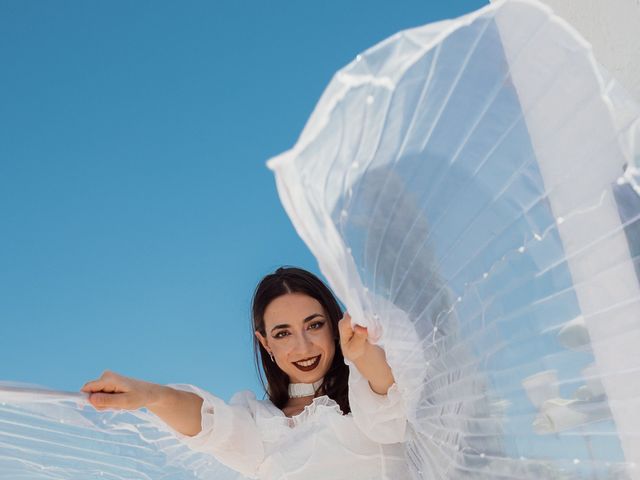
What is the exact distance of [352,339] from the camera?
1766 millimetres

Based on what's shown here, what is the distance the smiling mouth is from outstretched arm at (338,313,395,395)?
1.33 feet

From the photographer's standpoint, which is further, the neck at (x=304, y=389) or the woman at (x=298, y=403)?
the neck at (x=304, y=389)

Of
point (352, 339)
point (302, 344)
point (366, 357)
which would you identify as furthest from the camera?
point (302, 344)

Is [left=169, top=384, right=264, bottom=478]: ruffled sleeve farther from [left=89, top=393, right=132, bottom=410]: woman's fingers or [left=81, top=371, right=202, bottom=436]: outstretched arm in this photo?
[left=89, top=393, right=132, bottom=410]: woman's fingers

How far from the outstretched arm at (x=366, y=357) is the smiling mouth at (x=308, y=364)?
0.41 metres

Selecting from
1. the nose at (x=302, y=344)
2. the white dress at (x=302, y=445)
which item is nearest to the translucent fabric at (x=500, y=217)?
the white dress at (x=302, y=445)

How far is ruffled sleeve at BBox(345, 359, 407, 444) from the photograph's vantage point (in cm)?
196

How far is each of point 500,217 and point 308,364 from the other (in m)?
0.93

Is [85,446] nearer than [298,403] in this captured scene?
Yes

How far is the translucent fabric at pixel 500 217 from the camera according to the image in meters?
1.42

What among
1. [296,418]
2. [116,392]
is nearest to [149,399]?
[116,392]

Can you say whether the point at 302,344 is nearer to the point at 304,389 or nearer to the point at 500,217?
the point at 304,389

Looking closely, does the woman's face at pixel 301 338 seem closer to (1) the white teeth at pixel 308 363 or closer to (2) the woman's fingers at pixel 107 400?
(1) the white teeth at pixel 308 363

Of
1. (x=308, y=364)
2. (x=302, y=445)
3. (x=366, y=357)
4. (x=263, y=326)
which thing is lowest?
(x=302, y=445)
